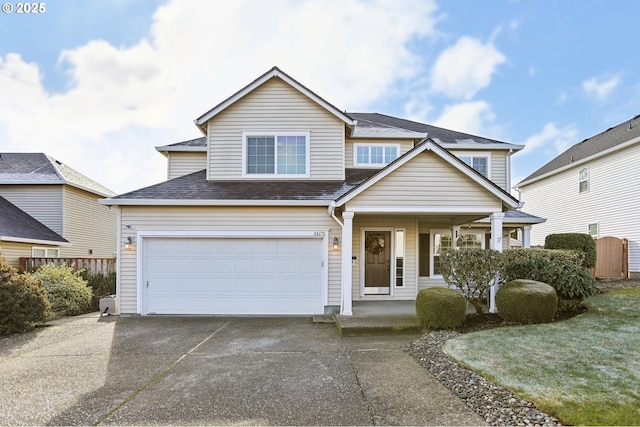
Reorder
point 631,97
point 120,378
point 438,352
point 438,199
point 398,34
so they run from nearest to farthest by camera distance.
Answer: point 120,378
point 438,352
point 438,199
point 398,34
point 631,97

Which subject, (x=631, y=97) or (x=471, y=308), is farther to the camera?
(x=631, y=97)

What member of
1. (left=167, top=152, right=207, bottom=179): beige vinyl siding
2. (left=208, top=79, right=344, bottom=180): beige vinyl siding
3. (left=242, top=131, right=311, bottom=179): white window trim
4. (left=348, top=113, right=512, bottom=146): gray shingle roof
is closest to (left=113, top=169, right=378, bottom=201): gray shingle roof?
(left=242, top=131, right=311, bottom=179): white window trim

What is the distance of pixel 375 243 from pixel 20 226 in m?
13.0

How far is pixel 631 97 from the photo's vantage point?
58.9 feet

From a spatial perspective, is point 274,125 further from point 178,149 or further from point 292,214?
point 178,149

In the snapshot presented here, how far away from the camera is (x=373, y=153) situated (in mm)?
12477

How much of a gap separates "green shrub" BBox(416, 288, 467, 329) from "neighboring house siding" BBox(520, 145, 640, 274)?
40.9ft

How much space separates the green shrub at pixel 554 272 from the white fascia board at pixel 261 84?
612 cm

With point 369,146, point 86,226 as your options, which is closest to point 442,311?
point 369,146

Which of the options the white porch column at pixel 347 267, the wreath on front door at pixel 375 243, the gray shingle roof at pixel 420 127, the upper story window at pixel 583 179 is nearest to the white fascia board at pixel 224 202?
the white porch column at pixel 347 267

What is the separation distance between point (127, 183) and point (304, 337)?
748 inches

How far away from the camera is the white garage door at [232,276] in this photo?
948 centimetres

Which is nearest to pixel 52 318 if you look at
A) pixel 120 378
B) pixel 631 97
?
pixel 120 378

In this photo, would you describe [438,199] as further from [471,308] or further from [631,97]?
[631,97]
